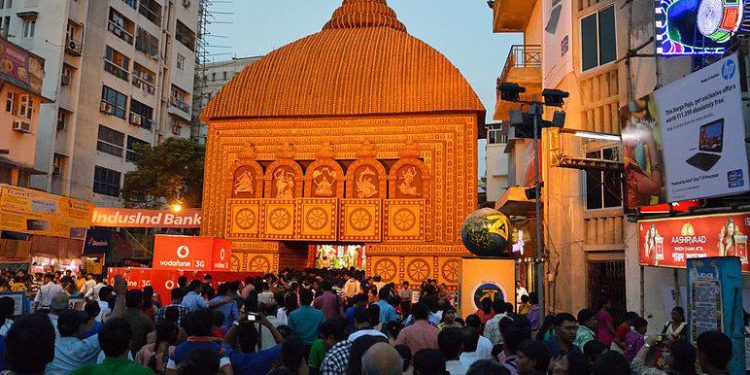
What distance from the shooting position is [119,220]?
2408 cm

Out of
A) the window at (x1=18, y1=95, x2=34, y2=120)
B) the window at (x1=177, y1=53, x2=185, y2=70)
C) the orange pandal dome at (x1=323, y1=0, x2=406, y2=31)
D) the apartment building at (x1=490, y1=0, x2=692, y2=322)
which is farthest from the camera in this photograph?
the window at (x1=177, y1=53, x2=185, y2=70)

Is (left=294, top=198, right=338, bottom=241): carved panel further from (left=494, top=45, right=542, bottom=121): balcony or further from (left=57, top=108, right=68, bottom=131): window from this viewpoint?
(left=57, top=108, right=68, bottom=131): window

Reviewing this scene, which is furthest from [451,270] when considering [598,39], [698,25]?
[698,25]

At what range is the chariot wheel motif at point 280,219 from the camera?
2395cm

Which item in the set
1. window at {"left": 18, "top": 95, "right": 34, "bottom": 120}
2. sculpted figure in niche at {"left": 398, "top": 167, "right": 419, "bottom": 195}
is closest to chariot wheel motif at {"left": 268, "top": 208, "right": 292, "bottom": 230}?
sculpted figure in niche at {"left": 398, "top": 167, "right": 419, "bottom": 195}

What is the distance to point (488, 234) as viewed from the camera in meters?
13.1

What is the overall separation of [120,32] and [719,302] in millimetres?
37361

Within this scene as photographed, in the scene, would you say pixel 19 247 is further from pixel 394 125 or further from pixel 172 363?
pixel 172 363

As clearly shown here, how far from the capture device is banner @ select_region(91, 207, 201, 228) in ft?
77.8

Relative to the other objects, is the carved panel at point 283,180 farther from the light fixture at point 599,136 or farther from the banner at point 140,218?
the light fixture at point 599,136

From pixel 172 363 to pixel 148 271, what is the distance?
392 inches

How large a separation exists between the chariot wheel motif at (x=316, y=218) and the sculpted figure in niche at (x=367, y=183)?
61.6 inches

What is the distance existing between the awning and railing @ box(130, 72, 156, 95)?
27335 millimetres

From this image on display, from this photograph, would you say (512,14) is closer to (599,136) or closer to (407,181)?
(407,181)
